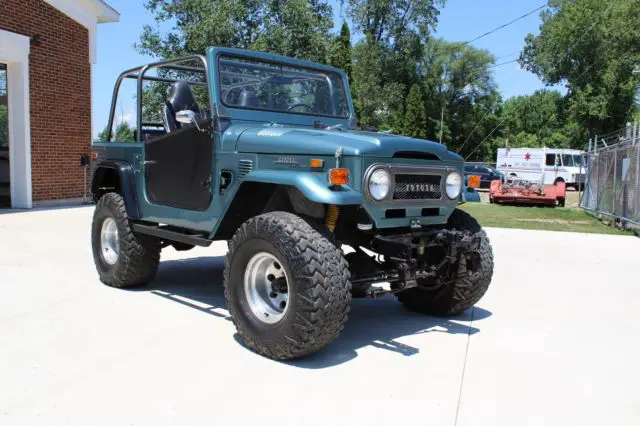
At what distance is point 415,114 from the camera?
44938 mm

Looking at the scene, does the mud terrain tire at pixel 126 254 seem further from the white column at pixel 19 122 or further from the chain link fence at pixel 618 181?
the chain link fence at pixel 618 181

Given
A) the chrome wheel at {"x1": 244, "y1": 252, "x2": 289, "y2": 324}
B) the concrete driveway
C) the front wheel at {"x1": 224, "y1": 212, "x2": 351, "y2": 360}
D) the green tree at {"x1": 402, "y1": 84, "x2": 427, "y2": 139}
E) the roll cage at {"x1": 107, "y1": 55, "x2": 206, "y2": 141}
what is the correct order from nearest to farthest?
the concrete driveway
the front wheel at {"x1": 224, "y1": 212, "x2": 351, "y2": 360}
the chrome wheel at {"x1": 244, "y1": 252, "x2": 289, "y2": 324}
the roll cage at {"x1": 107, "y1": 55, "x2": 206, "y2": 141}
the green tree at {"x1": 402, "y1": 84, "x2": 427, "y2": 139}

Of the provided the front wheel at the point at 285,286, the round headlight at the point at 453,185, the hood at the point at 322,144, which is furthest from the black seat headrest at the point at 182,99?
the round headlight at the point at 453,185

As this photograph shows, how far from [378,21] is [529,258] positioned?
122ft

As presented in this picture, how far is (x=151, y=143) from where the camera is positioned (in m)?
5.50

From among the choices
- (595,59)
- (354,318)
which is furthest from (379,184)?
(595,59)

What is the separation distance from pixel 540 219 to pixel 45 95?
11882 millimetres

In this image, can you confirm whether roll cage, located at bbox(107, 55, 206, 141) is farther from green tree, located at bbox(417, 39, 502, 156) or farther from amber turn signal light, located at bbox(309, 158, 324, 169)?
green tree, located at bbox(417, 39, 502, 156)

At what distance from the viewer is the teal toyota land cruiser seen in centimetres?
388

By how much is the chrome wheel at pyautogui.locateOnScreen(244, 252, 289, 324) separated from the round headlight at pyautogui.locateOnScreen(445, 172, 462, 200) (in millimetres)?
1445

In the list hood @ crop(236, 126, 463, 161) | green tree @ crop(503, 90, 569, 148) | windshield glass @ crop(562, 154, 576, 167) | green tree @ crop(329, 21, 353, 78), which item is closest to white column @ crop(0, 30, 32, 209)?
hood @ crop(236, 126, 463, 161)

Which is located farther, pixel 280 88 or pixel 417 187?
pixel 280 88

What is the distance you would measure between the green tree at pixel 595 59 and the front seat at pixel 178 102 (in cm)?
4227

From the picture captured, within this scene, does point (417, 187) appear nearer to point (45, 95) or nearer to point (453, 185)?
point (453, 185)
